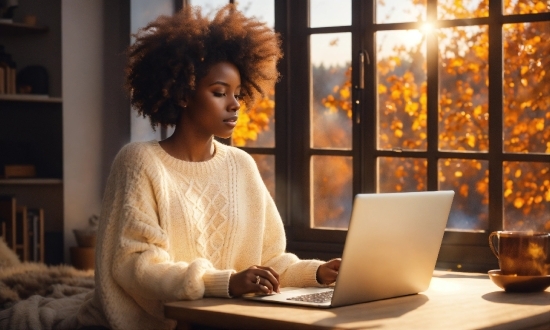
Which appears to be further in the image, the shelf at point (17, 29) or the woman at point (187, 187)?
the shelf at point (17, 29)

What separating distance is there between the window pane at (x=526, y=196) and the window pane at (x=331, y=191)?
68 cm

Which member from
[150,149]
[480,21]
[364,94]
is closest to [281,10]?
[364,94]

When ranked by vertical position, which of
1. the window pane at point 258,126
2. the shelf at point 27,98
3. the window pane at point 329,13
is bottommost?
the window pane at point 258,126

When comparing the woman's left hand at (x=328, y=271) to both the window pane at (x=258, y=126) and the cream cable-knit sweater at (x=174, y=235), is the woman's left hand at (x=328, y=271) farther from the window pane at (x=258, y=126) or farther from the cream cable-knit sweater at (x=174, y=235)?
the window pane at (x=258, y=126)

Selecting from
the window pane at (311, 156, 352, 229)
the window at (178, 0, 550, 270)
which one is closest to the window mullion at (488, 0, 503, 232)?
the window at (178, 0, 550, 270)

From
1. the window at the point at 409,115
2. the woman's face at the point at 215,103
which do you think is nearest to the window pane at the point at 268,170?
the window at the point at 409,115

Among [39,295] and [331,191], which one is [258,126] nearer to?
[331,191]

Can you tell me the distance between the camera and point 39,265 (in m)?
3.37

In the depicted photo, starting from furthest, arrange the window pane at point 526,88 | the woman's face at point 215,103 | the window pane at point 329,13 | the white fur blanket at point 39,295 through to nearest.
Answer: the window pane at point 329,13 → the window pane at point 526,88 → the white fur blanket at point 39,295 → the woman's face at point 215,103

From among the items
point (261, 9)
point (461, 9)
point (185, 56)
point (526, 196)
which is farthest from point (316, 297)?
point (261, 9)

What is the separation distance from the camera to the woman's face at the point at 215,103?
2.24 m

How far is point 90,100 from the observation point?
14.3 feet

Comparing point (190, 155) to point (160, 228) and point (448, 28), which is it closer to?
point (160, 228)

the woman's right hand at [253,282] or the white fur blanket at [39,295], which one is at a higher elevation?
the woman's right hand at [253,282]
